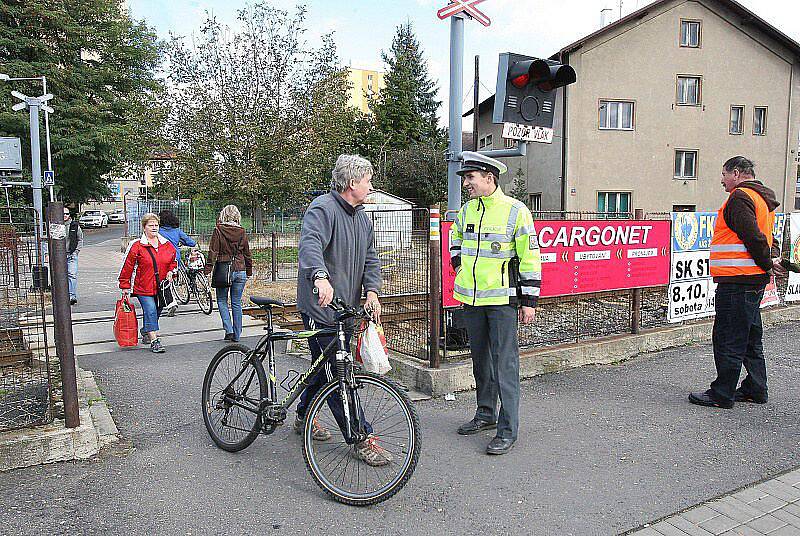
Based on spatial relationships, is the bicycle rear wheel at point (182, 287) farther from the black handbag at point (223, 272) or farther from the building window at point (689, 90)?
the building window at point (689, 90)

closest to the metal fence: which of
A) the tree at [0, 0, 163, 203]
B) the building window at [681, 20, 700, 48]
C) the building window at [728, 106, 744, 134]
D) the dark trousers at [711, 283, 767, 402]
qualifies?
the dark trousers at [711, 283, 767, 402]

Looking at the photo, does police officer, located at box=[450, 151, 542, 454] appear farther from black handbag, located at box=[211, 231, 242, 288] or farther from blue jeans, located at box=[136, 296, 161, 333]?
blue jeans, located at box=[136, 296, 161, 333]

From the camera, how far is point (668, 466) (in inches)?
176

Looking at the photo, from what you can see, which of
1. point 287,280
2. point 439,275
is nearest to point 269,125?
point 287,280

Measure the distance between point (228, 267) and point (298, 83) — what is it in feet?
56.7

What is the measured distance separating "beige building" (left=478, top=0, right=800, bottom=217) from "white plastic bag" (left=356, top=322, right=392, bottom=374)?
28.6 m

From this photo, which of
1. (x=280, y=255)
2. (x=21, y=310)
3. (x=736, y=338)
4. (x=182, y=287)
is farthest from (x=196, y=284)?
(x=736, y=338)

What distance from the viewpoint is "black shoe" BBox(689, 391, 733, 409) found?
5742mm

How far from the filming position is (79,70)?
40.4m

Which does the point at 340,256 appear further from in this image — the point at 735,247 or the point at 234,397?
the point at 735,247

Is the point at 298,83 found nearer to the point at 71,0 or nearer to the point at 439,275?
the point at 439,275

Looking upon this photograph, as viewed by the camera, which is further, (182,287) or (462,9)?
(182,287)

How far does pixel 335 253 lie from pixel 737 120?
35.7 m

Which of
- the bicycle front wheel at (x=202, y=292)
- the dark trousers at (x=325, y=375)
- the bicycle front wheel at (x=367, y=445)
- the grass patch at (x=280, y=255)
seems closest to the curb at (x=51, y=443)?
the dark trousers at (x=325, y=375)
